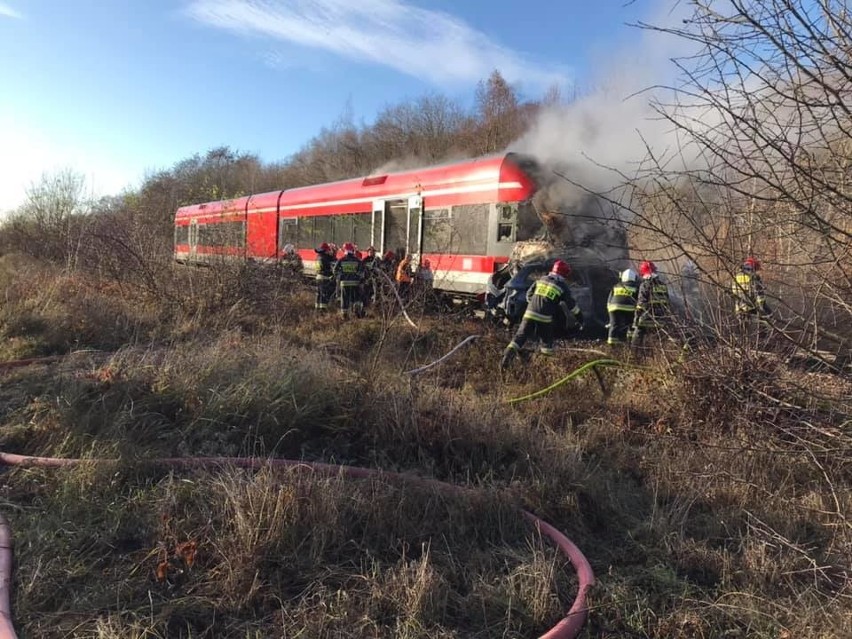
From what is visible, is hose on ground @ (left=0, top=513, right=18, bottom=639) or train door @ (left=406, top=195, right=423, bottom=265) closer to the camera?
hose on ground @ (left=0, top=513, right=18, bottom=639)

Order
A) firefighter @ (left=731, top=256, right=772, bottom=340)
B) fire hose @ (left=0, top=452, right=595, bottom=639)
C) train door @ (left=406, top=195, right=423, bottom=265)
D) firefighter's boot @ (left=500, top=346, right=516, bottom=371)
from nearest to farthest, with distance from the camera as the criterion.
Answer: fire hose @ (left=0, top=452, right=595, bottom=639) → firefighter @ (left=731, top=256, right=772, bottom=340) → firefighter's boot @ (left=500, top=346, right=516, bottom=371) → train door @ (left=406, top=195, right=423, bottom=265)

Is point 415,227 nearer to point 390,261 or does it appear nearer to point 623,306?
point 390,261

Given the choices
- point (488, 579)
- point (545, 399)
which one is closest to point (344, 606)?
point (488, 579)

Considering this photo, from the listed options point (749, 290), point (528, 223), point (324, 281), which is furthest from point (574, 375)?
point (324, 281)

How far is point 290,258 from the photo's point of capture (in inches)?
435

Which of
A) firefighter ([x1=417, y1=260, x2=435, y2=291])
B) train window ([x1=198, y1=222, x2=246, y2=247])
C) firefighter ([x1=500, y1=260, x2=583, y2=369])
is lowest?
firefighter ([x1=500, y1=260, x2=583, y2=369])

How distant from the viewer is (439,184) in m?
10.0

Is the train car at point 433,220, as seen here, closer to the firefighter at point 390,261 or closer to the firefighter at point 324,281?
the firefighter at point 390,261

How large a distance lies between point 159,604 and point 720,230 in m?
2.88

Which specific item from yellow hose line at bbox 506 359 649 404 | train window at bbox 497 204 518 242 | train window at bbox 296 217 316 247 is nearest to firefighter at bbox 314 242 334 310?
train window at bbox 296 217 316 247

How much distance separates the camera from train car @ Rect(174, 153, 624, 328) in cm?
867

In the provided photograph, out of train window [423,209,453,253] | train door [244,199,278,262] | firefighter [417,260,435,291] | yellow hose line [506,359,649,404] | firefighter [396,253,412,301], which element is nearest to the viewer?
yellow hose line [506,359,649,404]

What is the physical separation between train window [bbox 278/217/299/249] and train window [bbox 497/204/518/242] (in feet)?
23.1

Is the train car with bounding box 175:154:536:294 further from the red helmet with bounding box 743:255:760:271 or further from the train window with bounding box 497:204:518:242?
the red helmet with bounding box 743:255:760:271
